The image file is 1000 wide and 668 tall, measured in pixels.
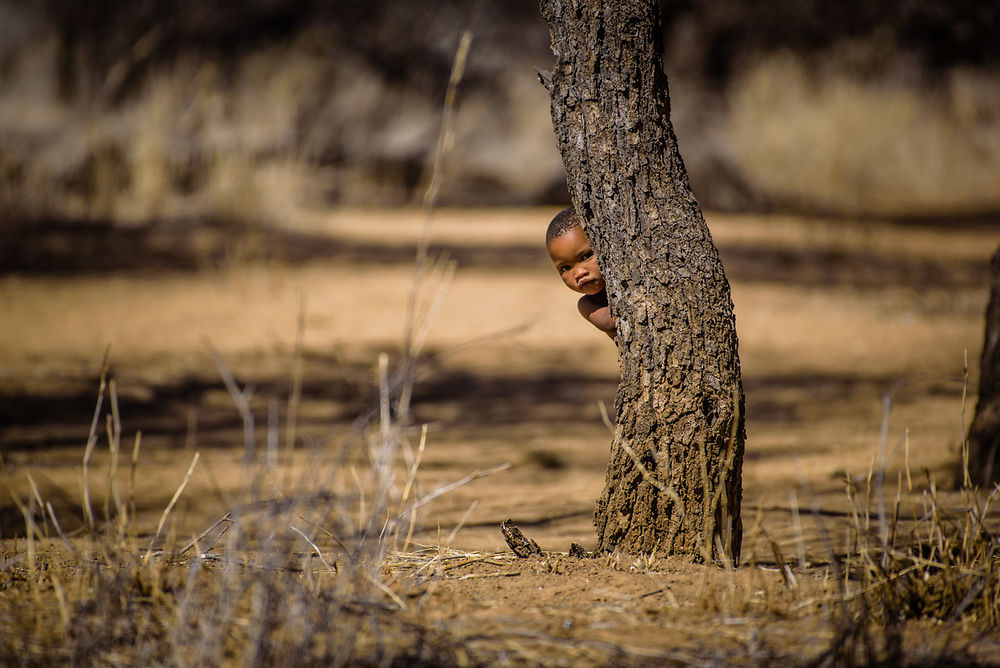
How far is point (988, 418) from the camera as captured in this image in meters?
2.93

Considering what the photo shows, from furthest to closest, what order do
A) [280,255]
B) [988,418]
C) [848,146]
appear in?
[848,146] → [280,255] → [988,418]

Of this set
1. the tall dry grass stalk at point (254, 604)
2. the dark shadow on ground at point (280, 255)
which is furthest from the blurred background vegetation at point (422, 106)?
the tall dry grass stalk at point (254, 604)

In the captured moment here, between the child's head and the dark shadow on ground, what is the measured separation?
5.08m

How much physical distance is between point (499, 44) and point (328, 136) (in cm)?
269

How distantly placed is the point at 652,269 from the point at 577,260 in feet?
1.17

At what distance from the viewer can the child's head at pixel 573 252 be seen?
235 cm

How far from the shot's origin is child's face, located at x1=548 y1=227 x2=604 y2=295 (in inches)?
92.7

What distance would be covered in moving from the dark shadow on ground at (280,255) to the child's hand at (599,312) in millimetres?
5082

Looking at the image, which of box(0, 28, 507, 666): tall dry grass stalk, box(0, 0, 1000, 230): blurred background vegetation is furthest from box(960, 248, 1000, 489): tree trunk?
box(0, 0, 1000, 230): blurred background vegetation

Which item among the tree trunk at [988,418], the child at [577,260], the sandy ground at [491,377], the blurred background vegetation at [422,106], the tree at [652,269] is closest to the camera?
the tree at [652,269]

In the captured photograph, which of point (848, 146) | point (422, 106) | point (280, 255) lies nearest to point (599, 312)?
point (280, 255)

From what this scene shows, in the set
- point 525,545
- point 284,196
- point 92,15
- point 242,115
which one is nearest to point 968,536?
point 525,545

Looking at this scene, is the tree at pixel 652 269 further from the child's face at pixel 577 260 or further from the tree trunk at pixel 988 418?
the tree trunk at pixel 988 418

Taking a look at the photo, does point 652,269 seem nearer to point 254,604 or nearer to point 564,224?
point 564,224
